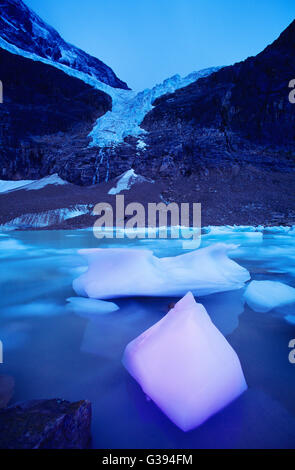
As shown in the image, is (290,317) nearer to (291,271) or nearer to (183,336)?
(183,336)

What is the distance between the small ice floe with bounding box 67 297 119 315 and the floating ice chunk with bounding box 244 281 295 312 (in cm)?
145

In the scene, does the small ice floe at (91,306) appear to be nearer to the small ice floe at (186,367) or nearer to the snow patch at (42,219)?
the small ice floe at (186,367)

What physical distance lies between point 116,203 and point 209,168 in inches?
401

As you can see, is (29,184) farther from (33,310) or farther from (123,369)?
(123,369)

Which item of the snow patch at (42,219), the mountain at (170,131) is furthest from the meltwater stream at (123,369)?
the mountain at (170,131)

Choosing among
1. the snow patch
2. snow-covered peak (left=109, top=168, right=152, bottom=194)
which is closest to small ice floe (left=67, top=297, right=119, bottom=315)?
the snow patch

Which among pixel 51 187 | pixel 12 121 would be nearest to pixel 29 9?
pixel 12 121

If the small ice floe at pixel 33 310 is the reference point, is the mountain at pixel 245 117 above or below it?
above

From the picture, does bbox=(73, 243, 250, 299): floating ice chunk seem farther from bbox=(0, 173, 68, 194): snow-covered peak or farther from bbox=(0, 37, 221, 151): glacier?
bbox=(0, 37, 221, 151): glacier

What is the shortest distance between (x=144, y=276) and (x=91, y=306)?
25.4 inches

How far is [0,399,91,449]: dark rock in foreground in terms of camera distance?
0.81 meters

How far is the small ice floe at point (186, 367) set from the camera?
116 cm

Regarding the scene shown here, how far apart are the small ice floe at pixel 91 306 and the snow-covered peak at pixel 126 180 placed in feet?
58.3

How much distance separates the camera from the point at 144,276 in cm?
277
